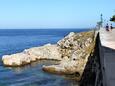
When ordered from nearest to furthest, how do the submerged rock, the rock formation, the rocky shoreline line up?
the rock formation, the rocky shoreline, the submerged rock

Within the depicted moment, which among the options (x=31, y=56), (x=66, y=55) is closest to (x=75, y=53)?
(x=66, y=55)

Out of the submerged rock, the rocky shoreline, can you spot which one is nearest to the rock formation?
the rocky shoreline

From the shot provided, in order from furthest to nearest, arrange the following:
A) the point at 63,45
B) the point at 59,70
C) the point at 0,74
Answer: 1. the point at 63,45
2. the point at 0,74
3. the point at 59,70

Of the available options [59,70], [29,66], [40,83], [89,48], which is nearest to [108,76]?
[40,83]

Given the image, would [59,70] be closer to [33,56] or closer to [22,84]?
[22,84]

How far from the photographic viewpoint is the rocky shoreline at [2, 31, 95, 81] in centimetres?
5131

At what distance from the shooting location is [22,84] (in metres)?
47.4

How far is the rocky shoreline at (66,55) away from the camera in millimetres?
51312

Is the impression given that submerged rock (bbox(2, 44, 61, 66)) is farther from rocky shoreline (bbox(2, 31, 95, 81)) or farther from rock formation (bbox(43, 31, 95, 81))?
rock formation (bbox(43, 31, 95, 81))

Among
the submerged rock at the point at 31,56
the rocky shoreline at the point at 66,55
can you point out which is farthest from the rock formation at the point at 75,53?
the submerged rock at the point at 31,56

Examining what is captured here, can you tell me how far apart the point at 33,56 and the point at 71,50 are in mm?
8638

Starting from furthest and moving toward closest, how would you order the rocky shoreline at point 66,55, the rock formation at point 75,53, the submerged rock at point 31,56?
the submerged rock at point 31,56
the rocky shoreline at point 66,55
the rock formation at point 75,53

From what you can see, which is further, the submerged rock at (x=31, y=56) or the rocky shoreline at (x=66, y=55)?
the submerged rock at (x=31, y=56)

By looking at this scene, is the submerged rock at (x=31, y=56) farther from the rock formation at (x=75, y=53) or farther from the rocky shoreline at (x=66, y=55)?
the rock formation at (x=75, y=53)
